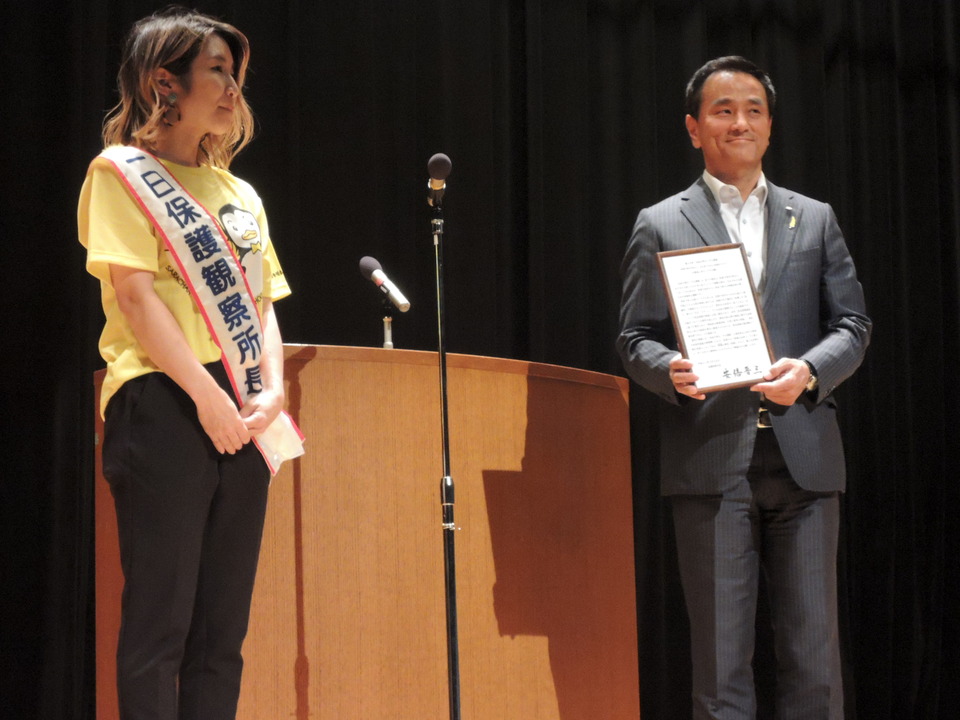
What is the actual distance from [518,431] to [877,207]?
2.17m

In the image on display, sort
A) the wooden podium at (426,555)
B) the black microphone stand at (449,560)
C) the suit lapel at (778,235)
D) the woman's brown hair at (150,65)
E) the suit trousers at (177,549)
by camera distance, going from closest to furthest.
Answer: the suit trousers at (177,549), the woman's brown hair at (150,65), the black microphone stand at (449,560), the wooden podium at (426,555), the suit lapel at (778,235)

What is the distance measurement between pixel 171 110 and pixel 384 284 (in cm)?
52

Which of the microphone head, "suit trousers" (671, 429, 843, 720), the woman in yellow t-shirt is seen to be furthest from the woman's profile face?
"suit trousers" (671, 429, 843, 720)

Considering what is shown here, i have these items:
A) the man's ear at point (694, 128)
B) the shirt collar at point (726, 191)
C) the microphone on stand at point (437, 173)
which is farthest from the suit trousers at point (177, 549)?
the man's ear at point (694, 128)

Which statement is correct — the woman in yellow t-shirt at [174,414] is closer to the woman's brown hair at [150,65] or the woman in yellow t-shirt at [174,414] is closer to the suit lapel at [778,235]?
the woman's brown hair at [150,65]

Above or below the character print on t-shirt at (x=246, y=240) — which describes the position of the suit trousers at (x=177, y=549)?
below

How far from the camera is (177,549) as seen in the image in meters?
1.76

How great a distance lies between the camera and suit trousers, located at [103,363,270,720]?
1.73 metres

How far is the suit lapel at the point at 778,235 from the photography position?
2441 millimetres

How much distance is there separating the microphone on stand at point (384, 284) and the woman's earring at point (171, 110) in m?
0.47

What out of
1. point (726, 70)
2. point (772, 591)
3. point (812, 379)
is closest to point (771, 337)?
point (812, 379)

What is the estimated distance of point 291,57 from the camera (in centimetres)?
309

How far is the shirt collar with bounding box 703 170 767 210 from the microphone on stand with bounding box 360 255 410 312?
812mm

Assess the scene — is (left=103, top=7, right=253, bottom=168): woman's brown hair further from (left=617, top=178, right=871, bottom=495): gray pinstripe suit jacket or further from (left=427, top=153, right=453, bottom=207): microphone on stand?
(left=617, top=178, right=871, bottom=495): gray pinstripe suit jacket
